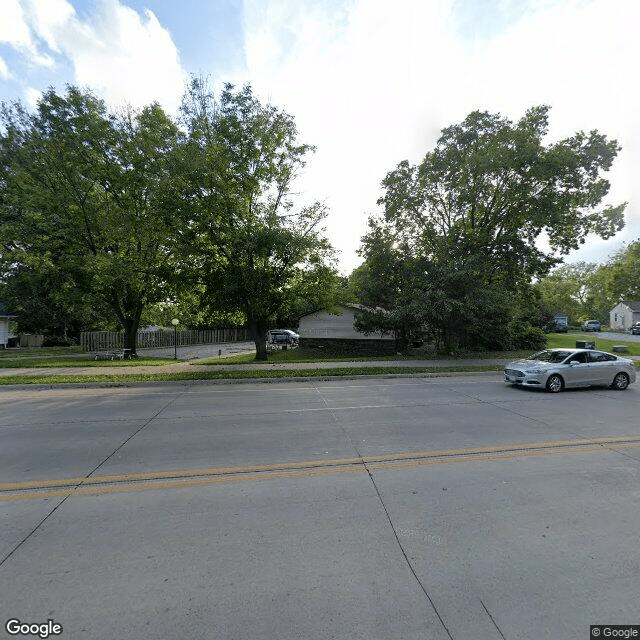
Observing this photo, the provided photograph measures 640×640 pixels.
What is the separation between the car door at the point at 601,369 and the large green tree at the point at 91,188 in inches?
739

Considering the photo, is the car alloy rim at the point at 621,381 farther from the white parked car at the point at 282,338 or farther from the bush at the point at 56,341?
the bush at the point at 56,341

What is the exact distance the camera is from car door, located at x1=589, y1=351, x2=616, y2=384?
38.4 feet

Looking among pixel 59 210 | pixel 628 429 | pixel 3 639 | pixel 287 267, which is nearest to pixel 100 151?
pixel 59 210

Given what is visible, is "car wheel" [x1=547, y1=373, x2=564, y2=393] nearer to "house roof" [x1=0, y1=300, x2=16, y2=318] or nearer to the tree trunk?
the tree trunk

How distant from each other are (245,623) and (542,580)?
2.19m

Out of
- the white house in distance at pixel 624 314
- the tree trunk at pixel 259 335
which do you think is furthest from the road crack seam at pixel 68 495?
the white house in distance at pixel 624 314

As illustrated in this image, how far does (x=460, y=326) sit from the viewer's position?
21578 millimetres

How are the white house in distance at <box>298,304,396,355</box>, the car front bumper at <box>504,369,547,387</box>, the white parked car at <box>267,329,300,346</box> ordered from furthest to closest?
1. the white parked car at <box>267,329,300,346</box>
2. the white house in distance at <box>298,304,396,355</box>
3. the car front bumper at <box>504,369,547,387</box>

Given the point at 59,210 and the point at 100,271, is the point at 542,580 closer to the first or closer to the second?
the point at 100,271

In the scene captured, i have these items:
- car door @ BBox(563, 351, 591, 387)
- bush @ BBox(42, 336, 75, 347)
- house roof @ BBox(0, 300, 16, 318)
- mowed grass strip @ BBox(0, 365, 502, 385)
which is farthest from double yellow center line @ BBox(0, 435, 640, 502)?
bush @ BBox(42, 336, 75, 347)

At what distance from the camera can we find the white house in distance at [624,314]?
60.3 m

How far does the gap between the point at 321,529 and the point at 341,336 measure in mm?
25289

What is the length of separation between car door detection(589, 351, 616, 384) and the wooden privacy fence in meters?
28.4

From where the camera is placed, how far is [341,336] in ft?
94.2
